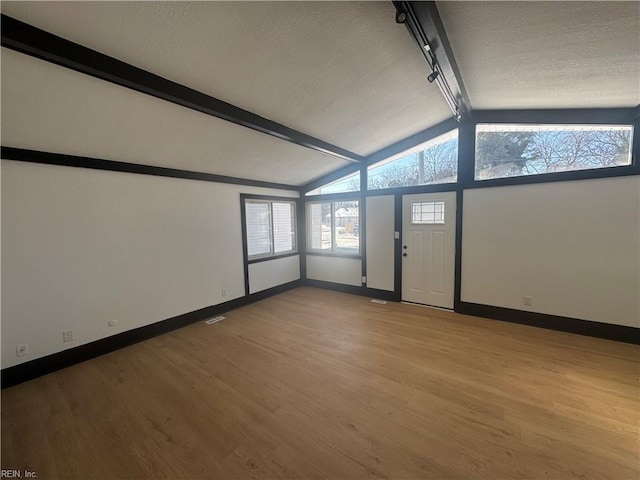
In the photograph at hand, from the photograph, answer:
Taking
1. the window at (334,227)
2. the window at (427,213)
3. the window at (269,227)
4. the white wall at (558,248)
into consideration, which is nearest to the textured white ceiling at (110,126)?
the window at (269,227)

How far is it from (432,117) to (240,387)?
4116 millimetres

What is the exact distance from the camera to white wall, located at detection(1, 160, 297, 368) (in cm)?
230

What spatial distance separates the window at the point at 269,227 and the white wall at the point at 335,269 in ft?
1.85

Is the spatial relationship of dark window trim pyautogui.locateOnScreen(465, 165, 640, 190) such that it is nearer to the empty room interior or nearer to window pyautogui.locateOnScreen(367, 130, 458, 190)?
the empty room interior

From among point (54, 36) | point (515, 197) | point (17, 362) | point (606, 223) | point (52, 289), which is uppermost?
point (54, 36)

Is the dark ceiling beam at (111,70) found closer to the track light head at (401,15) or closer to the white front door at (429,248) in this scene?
the track light head at (401,15)

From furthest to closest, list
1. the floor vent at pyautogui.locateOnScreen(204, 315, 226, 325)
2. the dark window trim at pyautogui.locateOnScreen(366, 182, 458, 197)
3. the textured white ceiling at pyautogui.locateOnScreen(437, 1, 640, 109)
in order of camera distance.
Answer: the dark window trim at pyautogui.locateOnScreen(366, 182, 458, 197) < the floor vent at pyautogui.locateOnScreen(204, 315, 226, 325) < the textured white ceiling at pyautogui.locateOnScreen(437, 1, 640, 109)

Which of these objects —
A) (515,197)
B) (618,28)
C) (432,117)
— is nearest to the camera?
(618,28)

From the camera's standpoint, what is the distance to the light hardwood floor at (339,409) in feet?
4.93

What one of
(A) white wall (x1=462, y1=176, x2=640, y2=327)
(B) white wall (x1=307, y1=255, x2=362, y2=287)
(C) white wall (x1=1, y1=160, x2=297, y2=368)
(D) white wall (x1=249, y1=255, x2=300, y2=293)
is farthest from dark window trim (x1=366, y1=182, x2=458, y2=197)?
(C) white wall (x1=1, y1=160, x2=297, y2=368)

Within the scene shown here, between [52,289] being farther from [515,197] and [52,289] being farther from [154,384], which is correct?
[515,197]

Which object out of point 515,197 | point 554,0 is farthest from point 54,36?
point 515,197

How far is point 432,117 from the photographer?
360 centimetres

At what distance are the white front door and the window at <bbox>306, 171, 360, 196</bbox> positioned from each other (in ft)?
3.43
